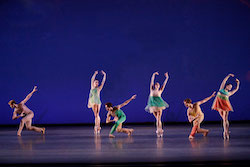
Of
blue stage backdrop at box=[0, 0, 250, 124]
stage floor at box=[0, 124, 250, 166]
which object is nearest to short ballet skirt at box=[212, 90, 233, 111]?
stage floor at box=[0, 124, 250, 166]

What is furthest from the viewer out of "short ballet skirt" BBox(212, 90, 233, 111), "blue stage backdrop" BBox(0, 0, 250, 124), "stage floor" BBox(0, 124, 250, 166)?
"blue stage backdrop" BBox(0, 0, 250, 124)

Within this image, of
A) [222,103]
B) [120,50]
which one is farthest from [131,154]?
[120,50]

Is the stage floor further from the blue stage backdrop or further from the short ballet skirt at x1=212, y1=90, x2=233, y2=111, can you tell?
the blue stage backdrop

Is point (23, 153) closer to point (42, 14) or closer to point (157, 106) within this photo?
point (157, 106)

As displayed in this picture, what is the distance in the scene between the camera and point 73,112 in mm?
10297

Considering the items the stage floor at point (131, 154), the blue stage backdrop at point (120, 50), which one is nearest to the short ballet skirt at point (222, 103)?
the stage floor at point (131, 154)

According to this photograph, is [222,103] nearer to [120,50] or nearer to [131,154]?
[131,154]

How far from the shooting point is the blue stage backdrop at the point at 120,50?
33.3ft

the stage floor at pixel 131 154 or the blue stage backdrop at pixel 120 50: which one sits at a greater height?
the blue stage backdrop at pixel 120 50

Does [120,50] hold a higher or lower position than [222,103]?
higher

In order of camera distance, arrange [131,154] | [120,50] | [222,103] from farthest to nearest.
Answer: [120,50]
[222,103]
[131,154]

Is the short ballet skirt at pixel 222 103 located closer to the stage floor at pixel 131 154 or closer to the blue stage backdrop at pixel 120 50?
the stage floor at pixel 131 154

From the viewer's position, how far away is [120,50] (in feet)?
33.5

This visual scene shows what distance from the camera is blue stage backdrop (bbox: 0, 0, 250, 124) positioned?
10164 millimetres
